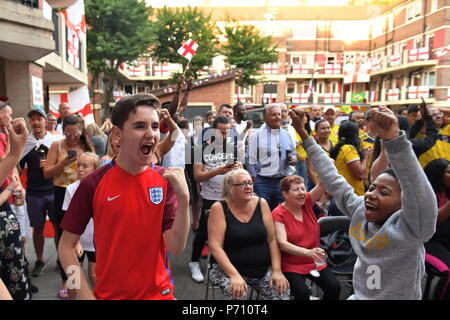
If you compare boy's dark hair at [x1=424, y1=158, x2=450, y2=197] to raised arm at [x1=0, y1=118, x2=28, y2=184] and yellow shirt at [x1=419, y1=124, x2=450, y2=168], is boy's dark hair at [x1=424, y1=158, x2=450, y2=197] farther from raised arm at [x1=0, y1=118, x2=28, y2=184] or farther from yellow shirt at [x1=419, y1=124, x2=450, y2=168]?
raised arm at [x1=0, y1=118, x2=28, y2=184]

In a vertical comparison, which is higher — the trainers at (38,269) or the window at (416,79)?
the window at (416,79)

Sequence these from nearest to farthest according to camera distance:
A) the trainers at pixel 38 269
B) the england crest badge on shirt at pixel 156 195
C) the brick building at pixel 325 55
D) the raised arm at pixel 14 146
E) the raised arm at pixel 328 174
Result: 1. the england crest badge on shirt at pixel 156 195
2. the raised arm at pixel 14 146
3. the raised arm at pixel 328 174
4. the trainers at pixel 38 269
5. the brick building at pixel 325 55

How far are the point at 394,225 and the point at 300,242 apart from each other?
1430mm

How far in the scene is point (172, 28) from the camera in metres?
29.2

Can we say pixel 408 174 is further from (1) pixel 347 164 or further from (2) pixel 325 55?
(2) pixel 325 55

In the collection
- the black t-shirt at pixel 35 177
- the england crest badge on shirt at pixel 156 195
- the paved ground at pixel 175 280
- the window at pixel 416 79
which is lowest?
the paved ground at pixel 175 280

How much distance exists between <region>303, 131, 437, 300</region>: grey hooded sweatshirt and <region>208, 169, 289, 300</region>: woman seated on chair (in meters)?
1.11

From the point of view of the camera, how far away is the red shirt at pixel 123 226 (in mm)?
1829

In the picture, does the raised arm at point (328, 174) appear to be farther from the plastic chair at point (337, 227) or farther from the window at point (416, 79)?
the window at point (416, 79)

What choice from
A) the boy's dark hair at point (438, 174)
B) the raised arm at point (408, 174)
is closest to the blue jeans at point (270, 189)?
the boy's dark hair at point (438, 174)

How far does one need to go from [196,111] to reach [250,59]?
608cm

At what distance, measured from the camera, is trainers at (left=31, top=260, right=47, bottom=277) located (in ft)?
14.4

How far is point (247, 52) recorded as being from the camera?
27.8 metres

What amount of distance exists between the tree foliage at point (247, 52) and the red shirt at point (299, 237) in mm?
24656
